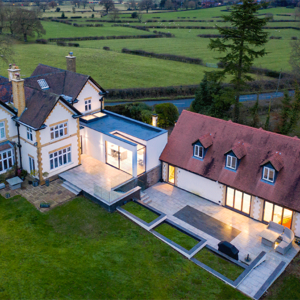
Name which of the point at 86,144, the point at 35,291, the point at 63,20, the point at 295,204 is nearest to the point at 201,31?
the point at 63,20

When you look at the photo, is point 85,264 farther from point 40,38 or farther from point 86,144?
point 40,38

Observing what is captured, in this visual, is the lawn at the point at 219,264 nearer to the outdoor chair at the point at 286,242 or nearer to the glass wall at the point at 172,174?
the outdoor chair at the point at 286,242

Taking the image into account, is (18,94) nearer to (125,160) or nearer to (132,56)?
(125,160)

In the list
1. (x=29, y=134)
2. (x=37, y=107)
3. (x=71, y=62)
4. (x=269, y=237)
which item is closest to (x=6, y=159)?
(x=29, y=134)

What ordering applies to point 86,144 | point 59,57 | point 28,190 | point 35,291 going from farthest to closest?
point 59,57 < point 86,144 < point 28,190 < point 35,291

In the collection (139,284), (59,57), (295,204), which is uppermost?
(59,57)

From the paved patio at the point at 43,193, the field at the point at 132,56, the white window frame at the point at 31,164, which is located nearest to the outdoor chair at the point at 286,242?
the paved patio at the point at 43,193
